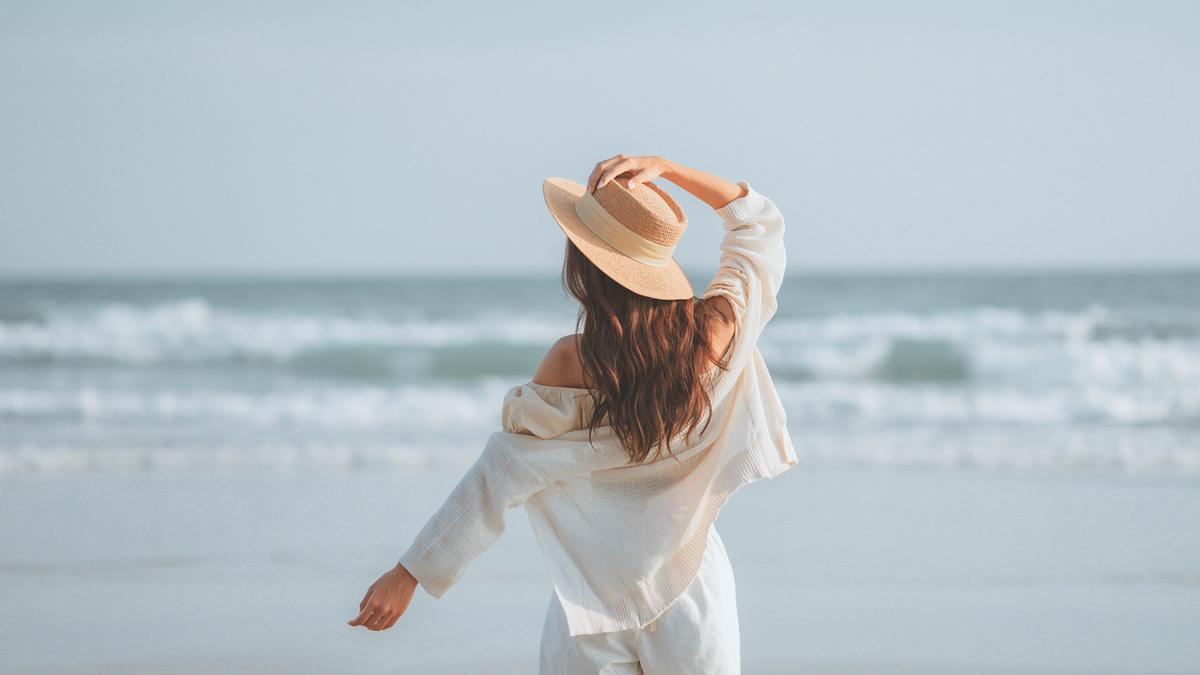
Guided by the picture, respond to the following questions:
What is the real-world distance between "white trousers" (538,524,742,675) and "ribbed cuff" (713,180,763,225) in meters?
0.54

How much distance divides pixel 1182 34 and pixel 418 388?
13.7m

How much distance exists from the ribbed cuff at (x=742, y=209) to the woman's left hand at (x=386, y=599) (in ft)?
2.62

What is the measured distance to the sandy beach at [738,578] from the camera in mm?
3732

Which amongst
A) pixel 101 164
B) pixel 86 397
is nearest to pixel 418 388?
pixel 86 397

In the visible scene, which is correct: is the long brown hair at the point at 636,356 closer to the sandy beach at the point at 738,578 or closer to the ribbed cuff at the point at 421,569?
the ribbed cuff at the point at 421,569

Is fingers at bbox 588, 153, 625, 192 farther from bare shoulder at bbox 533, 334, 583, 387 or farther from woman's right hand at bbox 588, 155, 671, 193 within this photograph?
bare shoulder at bbox 533, 334, 583, 387

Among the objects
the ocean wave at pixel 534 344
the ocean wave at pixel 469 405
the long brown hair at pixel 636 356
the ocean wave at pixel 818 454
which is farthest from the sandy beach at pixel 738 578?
the ocean wave at pixel 534 344

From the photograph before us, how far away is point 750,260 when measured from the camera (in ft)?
6.18

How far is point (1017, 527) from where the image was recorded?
5.22 meters

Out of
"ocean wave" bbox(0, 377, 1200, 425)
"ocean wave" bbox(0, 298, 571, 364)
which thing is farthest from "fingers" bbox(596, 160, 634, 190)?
"ocean wave" bbox(0, 298, 571, 364)

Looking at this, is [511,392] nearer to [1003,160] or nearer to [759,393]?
[759,393]

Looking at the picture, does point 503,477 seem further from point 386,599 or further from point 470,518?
point 386,599

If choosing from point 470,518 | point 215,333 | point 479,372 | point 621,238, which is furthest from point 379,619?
point 215,333

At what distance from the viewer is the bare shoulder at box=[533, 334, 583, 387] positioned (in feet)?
5.77
